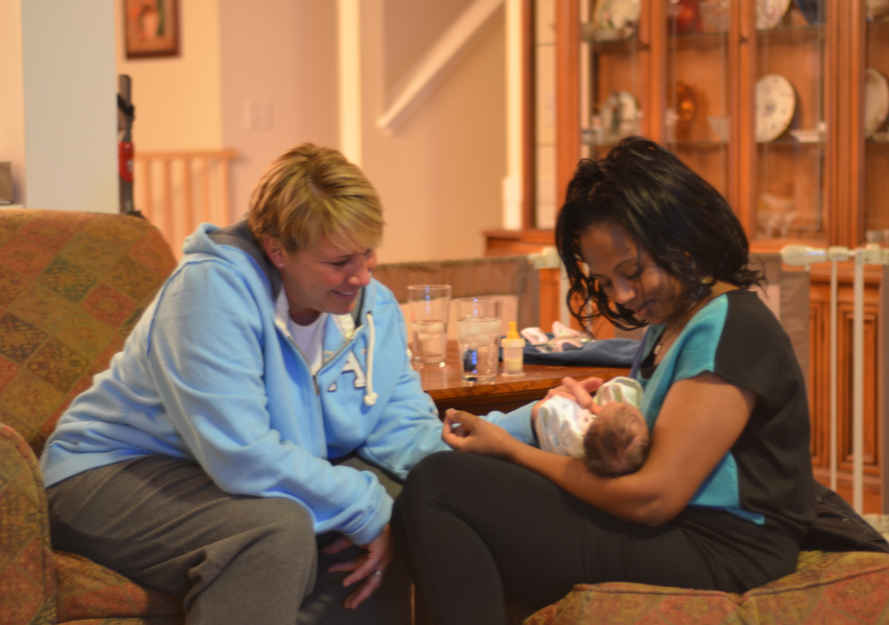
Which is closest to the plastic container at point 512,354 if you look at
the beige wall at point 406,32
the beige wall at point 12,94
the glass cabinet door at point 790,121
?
the beige wall at point 12,94

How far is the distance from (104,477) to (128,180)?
119 cm

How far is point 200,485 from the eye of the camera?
4.50ft

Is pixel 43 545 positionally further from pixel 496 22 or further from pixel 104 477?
pixel 496 22

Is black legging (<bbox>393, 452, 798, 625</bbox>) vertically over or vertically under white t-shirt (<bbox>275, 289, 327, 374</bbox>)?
under

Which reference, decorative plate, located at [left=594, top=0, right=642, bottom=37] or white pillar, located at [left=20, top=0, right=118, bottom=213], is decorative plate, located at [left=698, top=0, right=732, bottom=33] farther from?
white pillar, located at [left=20, top=0, right=118, bottom=213]

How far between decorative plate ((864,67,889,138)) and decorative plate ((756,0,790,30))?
0.38m

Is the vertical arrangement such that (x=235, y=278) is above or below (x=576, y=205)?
below

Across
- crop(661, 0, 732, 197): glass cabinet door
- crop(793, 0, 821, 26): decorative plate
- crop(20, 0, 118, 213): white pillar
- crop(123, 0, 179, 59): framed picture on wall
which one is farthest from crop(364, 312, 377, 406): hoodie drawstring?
crop(123, 0, 179, 59): framed picture on wall

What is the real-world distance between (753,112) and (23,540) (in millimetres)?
2835

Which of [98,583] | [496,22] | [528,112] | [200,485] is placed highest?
[496,22]

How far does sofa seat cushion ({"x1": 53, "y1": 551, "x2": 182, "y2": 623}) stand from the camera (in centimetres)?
134

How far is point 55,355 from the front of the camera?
171 centimetres

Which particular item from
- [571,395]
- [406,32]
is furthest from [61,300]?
[406,32]

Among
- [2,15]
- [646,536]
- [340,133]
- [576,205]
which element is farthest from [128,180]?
[340,133]
